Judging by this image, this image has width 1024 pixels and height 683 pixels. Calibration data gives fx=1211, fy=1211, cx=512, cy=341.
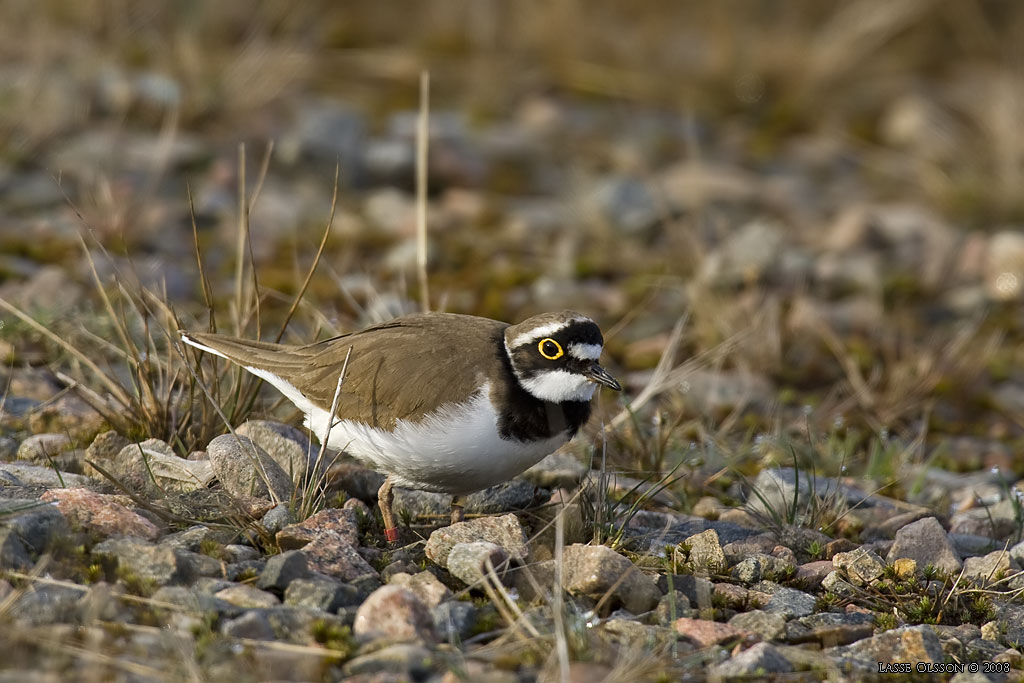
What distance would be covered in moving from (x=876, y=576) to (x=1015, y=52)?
37.2 feet

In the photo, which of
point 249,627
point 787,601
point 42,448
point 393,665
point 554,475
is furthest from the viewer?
point 554,475

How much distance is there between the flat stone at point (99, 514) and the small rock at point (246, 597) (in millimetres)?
547

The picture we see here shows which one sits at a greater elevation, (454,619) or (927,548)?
(454,619)

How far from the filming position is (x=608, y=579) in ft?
15.3

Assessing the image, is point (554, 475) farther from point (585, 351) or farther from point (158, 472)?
point (158, 472)

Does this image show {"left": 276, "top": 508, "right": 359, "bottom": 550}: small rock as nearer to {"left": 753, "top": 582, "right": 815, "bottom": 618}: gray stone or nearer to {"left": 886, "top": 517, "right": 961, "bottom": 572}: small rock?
{"left": 753, "top": 582, "right": 815, "bottom": 618}: gray stone

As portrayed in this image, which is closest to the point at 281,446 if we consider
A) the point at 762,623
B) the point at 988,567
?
the point at 762,623

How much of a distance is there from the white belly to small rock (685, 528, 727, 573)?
2.40 ft

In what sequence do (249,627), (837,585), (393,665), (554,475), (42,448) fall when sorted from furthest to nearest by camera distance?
1. (554,475)
2. (42,448)
3. (837,585)
4. (249,627)
5. (393,665)

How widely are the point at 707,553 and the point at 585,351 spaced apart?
3.38 ft

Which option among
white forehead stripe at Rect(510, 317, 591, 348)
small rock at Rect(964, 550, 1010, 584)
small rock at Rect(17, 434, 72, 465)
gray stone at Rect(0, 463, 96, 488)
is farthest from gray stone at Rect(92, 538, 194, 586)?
small rock at Rect(964, 550, 1010, 584)

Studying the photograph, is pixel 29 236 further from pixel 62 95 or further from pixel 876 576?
pixel 876 576

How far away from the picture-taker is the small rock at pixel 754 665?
4215mm

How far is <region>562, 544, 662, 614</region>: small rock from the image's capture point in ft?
15.3
